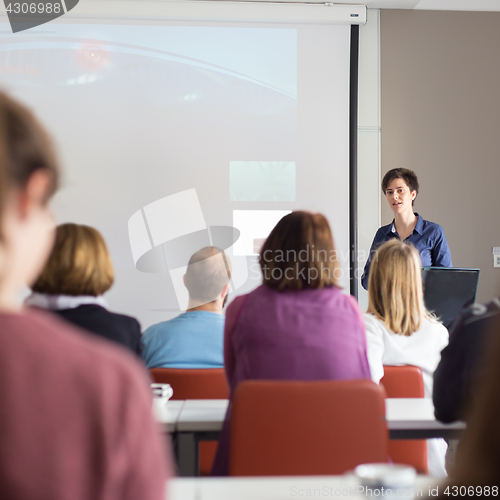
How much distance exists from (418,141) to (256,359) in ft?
11.0

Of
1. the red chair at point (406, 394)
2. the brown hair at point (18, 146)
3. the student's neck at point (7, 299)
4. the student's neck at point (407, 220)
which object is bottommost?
the red chair at point (406, 394)

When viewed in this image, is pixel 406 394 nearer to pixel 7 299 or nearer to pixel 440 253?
pixel 7 299

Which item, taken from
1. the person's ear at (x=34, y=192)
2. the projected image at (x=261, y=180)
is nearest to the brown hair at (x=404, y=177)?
the projected image at (x=261, y=180)

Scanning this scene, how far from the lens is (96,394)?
1.43 ft

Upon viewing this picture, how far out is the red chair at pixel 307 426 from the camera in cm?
122

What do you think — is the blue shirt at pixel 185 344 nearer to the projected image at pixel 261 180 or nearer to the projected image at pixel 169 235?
the projected image at pixel 169 235

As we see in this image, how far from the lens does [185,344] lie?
1.93 metres

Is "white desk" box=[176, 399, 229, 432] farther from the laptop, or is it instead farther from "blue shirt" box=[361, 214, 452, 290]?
"blue shirt" box=[361, 214, 452, 290]

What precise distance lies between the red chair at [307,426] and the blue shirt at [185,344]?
0.69 metres

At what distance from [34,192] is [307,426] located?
970mm

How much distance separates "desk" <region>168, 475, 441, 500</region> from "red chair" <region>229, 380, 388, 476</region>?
21cm

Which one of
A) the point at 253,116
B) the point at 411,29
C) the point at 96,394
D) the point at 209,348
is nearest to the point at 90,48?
the point at 253,116

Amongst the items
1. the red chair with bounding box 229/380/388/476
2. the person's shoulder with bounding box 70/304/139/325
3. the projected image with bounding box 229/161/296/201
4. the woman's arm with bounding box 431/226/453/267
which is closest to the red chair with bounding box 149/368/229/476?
the person's shoulder with bounding box 70/304/139/325

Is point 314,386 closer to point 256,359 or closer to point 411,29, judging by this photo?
point 256,359
